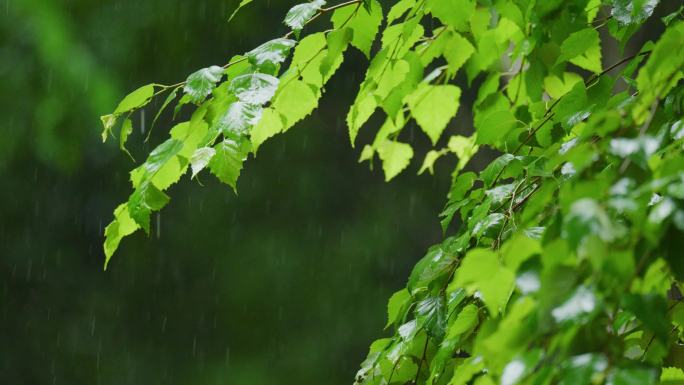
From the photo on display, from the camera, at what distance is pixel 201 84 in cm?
103

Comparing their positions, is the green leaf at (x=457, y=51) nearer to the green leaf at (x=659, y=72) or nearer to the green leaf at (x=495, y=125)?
the green leaf at (x=495, y=125)

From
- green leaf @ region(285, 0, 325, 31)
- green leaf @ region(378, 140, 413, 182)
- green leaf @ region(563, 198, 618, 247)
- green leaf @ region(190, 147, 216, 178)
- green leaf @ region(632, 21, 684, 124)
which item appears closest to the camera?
green leaf @ region(563, 198, 618, 247)

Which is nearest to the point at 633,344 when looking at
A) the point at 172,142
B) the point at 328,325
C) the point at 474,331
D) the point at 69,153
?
the point at 474,331

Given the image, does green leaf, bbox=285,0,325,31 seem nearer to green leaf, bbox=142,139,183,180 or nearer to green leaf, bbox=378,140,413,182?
green leaf, bbox=142,139,183,180

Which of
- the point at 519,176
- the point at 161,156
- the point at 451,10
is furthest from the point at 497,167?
the point at 161,156

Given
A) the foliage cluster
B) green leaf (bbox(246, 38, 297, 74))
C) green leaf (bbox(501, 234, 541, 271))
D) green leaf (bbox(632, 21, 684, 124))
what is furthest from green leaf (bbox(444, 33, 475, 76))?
green leaf (bbox(501, 234, 541, 271))

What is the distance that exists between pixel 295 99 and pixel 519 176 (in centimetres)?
30

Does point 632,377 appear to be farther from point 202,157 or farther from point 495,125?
point 495,125

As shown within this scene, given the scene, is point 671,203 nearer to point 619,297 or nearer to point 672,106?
point 619,297

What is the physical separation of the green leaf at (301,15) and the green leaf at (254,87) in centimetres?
8

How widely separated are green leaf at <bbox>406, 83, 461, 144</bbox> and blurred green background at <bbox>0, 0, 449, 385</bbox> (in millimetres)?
3604

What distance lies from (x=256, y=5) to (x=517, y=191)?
149 inches

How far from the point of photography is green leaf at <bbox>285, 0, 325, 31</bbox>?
104cm

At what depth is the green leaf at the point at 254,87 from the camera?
0.97 metres
